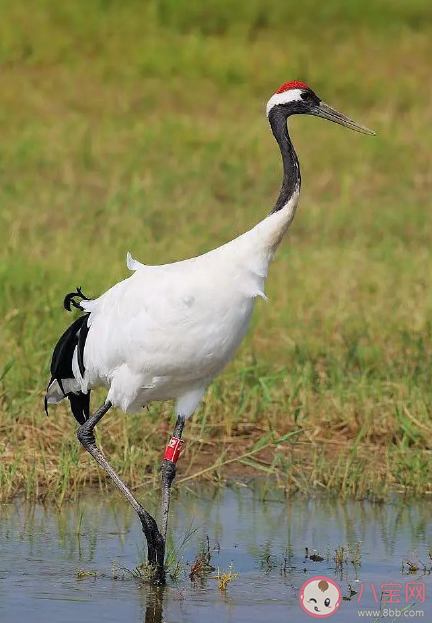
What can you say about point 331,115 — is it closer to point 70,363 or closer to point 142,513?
point 70,363

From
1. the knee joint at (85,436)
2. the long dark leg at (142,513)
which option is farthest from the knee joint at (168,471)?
the knee joint at (85,436)

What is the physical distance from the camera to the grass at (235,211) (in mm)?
6566

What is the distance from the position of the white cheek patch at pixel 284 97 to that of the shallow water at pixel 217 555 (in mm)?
1596

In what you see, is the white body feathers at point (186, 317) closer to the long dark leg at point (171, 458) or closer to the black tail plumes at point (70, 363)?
the long dark leg at point (171, 458)

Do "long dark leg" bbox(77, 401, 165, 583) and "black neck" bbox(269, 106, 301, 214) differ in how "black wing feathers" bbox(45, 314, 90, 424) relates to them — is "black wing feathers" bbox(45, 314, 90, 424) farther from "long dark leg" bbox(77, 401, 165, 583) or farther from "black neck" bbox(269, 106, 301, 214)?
"black neck" bbox(269, 106, 301, 214)

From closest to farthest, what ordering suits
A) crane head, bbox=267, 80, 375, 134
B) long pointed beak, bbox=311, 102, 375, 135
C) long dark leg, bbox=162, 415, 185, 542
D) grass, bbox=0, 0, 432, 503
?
long dark leg, bbox=162, 415, 185, 542
crane head, bbox=267, 80, 375, 134
long pointed beak, bbox=311, 102, 375, 135
grass, bbox=0, 0, 432, 503

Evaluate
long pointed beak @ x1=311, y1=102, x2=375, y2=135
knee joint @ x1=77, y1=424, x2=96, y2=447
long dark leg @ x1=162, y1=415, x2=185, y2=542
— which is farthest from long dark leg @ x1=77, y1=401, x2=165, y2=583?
long pointed beak @ x1=311, y1=102, x2=375, y2=135

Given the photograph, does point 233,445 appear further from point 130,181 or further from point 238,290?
point 130,181

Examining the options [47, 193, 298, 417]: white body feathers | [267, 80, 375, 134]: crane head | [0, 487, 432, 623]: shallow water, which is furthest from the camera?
[267, 80, 375, 134]: crane head

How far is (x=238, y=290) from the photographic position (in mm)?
5148

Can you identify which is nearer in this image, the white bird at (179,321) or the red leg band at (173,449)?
the white bird at (179,321)

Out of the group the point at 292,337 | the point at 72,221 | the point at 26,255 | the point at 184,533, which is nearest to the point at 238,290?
the point at 184,533

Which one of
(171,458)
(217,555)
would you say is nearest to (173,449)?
(171,458)

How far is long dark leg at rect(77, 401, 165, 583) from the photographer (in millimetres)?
5152
